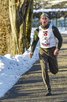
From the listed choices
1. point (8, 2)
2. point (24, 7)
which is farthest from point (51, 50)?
point (8, 2)

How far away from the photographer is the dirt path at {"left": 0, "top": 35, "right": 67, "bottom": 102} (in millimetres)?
10914

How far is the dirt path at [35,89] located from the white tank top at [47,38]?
115 cm

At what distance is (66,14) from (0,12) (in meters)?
20.5

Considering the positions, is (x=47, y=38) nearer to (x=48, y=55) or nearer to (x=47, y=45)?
(x=47, y=45)

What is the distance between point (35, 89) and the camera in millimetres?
12242

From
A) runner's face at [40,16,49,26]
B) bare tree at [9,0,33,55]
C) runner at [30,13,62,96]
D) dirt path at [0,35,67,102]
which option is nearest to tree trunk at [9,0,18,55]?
bare tree at [9,0,33,55]

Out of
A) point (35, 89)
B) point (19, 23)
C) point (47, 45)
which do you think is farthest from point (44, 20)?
point (19, 23)

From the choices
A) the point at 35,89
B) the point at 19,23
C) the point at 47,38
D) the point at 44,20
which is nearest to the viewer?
the point at 44,20

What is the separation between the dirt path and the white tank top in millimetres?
1146

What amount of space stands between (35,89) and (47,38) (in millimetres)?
1534

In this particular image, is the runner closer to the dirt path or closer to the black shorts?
the black shorts

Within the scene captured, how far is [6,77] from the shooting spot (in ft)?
44.0

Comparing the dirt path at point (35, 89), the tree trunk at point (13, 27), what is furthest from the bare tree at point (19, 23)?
the dirt path at point (35, 89)

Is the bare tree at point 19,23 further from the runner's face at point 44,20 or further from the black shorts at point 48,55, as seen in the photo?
the runner's face at point 44,20
